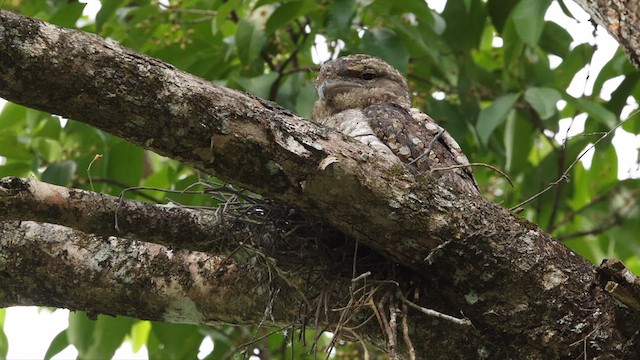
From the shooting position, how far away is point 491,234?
8.51ft

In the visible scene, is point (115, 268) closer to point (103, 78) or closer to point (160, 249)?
point (160, 249)

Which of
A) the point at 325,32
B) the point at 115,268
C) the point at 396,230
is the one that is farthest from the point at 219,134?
the point at 325,32

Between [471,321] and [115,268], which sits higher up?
[115,268]

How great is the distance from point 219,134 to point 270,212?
24.6 inches

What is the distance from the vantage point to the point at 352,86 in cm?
438

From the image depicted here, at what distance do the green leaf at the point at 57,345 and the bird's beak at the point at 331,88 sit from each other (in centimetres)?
167

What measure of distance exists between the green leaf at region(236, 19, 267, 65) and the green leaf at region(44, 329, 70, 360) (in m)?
1.56

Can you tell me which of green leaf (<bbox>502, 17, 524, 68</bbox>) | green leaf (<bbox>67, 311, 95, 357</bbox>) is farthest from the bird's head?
green leaf (<bbox>67, 311, 95, 357</bbox>)

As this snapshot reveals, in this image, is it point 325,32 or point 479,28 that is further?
point 479,28

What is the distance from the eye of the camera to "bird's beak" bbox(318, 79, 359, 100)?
171 inches

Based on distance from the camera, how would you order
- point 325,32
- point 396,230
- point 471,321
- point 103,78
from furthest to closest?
point 325,32
point 471,321
point 396,230
point 103,78

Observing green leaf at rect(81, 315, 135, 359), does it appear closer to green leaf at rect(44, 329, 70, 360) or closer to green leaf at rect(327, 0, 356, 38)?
green leaf at rect(44, 329, 70, 360)

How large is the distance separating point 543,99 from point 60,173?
7.35ft

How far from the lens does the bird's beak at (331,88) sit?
434 centimetres
